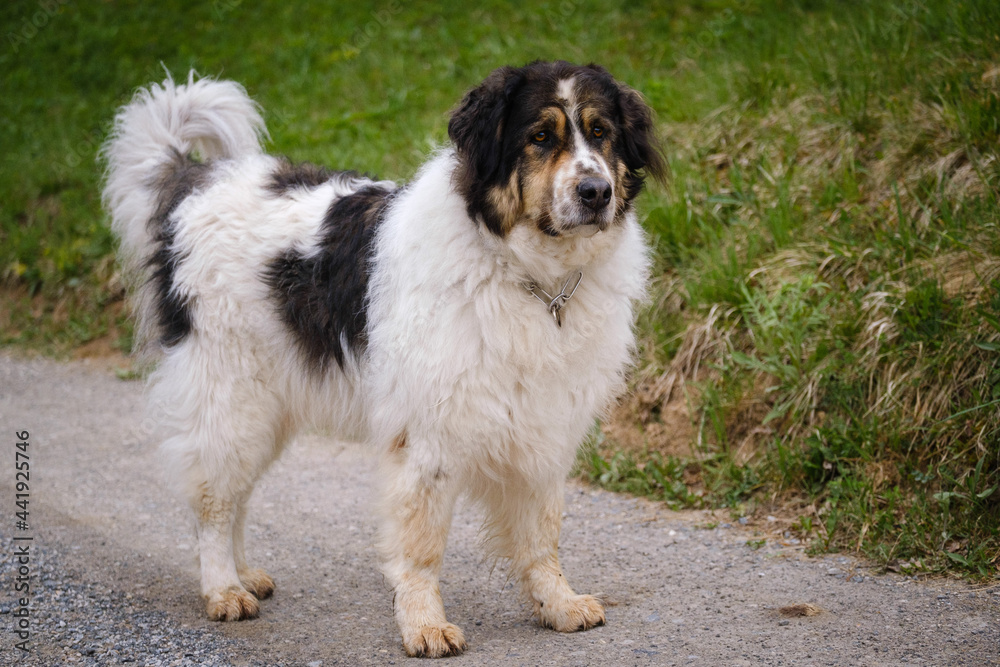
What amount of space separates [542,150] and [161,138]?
236cm

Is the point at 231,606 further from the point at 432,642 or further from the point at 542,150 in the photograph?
the point at 542,150

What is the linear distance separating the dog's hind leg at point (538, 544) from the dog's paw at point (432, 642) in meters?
0.44

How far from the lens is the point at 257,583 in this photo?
13.9 ft

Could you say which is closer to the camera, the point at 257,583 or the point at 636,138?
the point at 636,138

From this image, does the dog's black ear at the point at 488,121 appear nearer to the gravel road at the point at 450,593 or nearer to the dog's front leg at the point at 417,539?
the dog's front leg at the point at 417,539

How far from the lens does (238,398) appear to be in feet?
13.4

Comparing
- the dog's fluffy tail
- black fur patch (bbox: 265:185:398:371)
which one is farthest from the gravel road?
the dog's fluffy tail

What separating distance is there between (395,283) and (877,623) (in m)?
2.33

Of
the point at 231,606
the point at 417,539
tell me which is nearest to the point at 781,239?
the point at 417,539

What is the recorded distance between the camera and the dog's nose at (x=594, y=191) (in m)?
3.28

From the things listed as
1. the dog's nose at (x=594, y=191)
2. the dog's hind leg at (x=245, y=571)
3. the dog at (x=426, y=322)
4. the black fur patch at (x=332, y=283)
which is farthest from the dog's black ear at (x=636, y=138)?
the dog's hind leg at (x=245, y=571)

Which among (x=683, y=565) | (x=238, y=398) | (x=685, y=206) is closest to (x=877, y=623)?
(x=683, y=565)

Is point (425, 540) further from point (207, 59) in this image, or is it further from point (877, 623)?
point (207, 59)

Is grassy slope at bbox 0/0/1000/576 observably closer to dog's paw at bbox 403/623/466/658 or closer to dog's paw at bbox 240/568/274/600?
dog's paw at bbox 403/623/466/658
